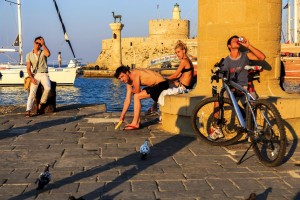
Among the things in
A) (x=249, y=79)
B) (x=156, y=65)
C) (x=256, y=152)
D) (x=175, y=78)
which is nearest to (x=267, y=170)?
(x=256, y=152)

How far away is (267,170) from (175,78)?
3.74 meters

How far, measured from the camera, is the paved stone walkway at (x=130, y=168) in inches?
160

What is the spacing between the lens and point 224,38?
22.8 ft

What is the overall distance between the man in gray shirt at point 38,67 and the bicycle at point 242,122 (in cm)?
447

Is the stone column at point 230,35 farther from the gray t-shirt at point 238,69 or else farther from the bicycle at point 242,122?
the gray t-shirt at point 238,69

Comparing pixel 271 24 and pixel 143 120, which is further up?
pixel 271 24

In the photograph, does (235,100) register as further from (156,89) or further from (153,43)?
(153,43)

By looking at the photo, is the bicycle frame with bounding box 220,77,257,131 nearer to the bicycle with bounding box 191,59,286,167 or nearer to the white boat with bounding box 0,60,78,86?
the bicycle with bounding box 191,59,286,167

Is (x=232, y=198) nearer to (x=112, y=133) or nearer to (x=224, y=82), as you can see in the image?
(x=224, y=82)

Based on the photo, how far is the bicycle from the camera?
195 inches

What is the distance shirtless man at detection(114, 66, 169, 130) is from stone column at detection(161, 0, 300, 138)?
574 mm

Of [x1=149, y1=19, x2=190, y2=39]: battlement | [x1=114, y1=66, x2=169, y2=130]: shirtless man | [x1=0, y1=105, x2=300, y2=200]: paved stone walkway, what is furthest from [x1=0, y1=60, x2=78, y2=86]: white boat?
[x1=149, y1=19, x2=190, y2=39]: battlement

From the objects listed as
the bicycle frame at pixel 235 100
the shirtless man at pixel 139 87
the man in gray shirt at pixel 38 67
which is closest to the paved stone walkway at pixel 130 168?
the shirtless man at pixel 139 87

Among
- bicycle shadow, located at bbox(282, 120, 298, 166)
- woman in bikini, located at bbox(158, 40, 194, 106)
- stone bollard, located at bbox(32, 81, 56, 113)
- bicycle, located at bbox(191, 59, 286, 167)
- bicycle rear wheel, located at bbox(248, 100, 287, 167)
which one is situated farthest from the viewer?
stone bollard, located at bbox(32, 81, 56, 113)
